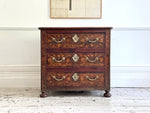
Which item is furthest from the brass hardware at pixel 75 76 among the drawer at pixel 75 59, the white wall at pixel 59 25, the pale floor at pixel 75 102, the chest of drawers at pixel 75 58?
the white wall at pixel 59 25

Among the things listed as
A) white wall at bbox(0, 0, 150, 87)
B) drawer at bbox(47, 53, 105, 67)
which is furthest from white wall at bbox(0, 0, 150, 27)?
drawer at bbox(47, 53, 105, 67)

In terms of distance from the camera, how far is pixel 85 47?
A: 1646 mm

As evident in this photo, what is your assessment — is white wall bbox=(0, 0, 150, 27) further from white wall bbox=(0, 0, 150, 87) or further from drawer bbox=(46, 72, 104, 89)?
drawer bbox=(46, 72, 104, 89)

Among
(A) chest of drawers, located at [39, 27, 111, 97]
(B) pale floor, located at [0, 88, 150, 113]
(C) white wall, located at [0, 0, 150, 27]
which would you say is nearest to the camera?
(B) pale floor, located at [0, 88, 150, 113]

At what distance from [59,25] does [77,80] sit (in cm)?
86

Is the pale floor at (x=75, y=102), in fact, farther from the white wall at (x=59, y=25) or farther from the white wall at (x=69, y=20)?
the white wall at (x=69, y=20)

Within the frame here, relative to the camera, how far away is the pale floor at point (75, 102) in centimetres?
137

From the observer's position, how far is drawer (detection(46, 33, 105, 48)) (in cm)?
163

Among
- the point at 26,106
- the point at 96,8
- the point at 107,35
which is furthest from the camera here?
the point at 96,8

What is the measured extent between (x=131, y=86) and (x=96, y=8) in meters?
1.19

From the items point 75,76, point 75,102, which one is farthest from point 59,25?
point 75,102

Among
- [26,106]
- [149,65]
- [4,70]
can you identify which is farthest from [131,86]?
[4,70]

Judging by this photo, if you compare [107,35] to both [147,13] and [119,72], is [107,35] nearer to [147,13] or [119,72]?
[119,72]

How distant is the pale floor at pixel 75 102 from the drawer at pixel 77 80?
0.15 meters
